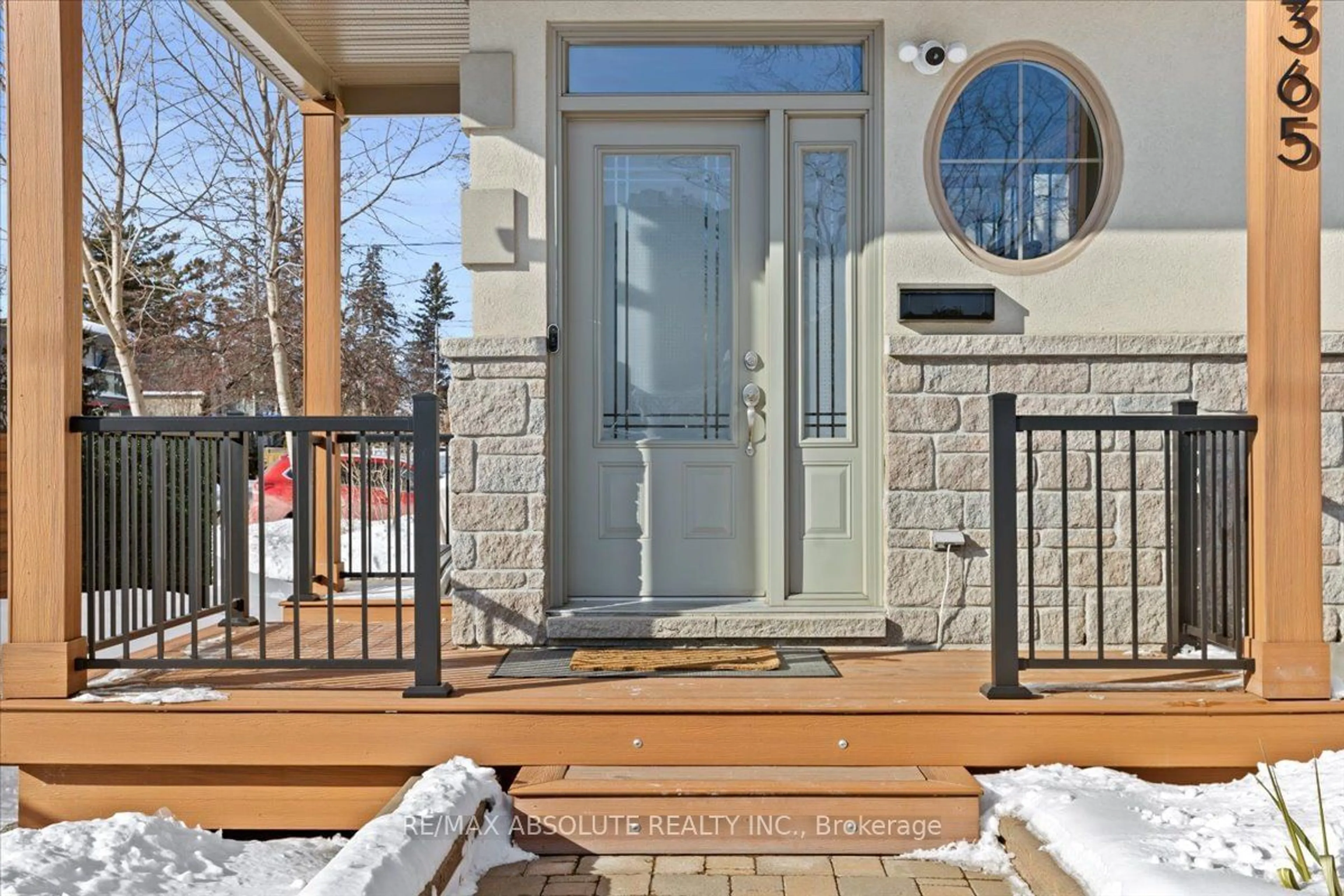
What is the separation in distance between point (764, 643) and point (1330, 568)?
87.4 inches

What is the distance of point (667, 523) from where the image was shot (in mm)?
4273

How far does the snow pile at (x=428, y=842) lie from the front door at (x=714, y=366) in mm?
1345

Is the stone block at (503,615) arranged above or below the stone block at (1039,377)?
below

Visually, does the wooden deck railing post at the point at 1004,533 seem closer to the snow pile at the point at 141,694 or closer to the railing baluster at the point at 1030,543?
the railing baluster at the point at 1030,543

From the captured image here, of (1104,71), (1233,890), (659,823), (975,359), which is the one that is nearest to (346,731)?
(659,823)

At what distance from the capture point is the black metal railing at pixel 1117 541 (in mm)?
3201

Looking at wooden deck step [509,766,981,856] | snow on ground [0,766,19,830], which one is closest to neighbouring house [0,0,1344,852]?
wooden deck step [509,766,981,856]

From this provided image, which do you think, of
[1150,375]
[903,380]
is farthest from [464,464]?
[1150,375]

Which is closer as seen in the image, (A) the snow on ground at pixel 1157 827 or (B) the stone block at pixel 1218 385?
(A) the snow on ground at pixel 1157 827

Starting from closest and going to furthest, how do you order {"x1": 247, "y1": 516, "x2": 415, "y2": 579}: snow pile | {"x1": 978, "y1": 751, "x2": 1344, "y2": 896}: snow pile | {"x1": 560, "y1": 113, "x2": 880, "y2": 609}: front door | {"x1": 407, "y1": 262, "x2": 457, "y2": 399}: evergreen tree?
{"x1": 978, "y1": 751, "x2": 1344, "y2": 896}: snow pile → {"x1": 560, "y1": 113, "x2": 880, "y2": 609}: front door → {"x1": 247, "y1": 516, "x2": 415, "y2": 579}: snow pile → {"x1": 407, "y1": 262, "x2": 457, "y2": 399}: evergreen tree

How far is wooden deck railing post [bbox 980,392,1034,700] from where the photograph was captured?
3193 millimetres

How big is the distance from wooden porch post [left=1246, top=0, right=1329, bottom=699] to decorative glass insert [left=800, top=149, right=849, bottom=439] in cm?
149

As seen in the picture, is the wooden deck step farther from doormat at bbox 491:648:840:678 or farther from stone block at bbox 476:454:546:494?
stone block at bbox 476:454:546:494

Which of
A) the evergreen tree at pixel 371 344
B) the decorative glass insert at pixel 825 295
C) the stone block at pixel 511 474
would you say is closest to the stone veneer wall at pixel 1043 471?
the decorative glass insert at pixel 825 295
